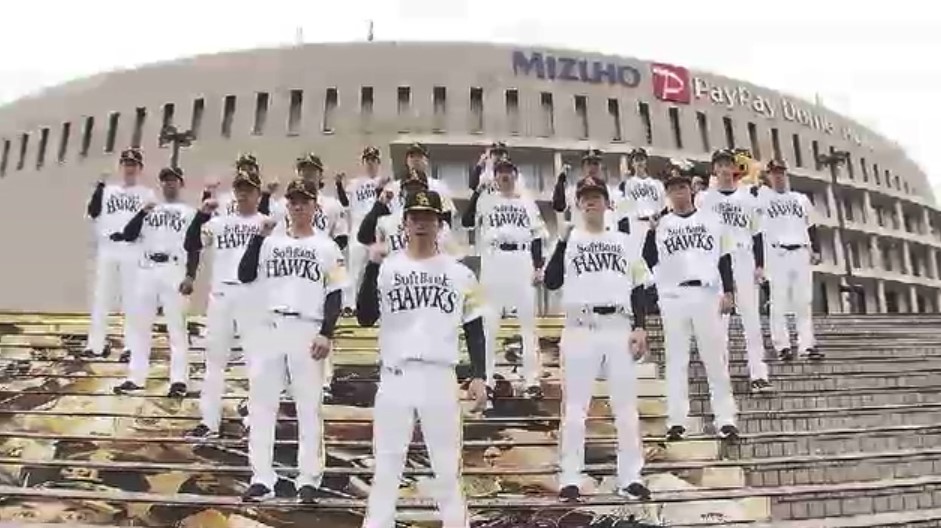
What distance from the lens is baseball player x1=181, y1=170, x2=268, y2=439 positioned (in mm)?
7441

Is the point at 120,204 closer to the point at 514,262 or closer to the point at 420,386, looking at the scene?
the point at 514,262

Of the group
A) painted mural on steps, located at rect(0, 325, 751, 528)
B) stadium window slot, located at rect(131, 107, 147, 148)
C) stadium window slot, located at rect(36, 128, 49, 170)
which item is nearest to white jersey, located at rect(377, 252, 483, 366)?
painted mural on steps, located at rect(0, 325, 751, 528)

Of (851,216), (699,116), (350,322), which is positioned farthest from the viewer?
(851,216)

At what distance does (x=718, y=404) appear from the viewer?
7.67m

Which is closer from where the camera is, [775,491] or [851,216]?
[775,491]

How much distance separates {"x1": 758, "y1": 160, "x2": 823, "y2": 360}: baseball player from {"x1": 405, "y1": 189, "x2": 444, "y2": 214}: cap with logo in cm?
557

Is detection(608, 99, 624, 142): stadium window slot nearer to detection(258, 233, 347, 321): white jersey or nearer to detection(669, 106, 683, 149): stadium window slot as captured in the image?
detection(669, 106, 683, 149): stadium window slot

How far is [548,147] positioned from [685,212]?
2442 centimetres

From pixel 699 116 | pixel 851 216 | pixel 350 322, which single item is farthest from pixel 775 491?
pixel 851 216

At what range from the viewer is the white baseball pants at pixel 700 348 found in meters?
7.65

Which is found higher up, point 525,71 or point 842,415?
point 525,71

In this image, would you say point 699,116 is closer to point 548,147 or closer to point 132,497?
point 548,147

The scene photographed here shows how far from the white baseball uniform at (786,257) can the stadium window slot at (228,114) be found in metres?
25.3

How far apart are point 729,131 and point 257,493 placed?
32435mm
